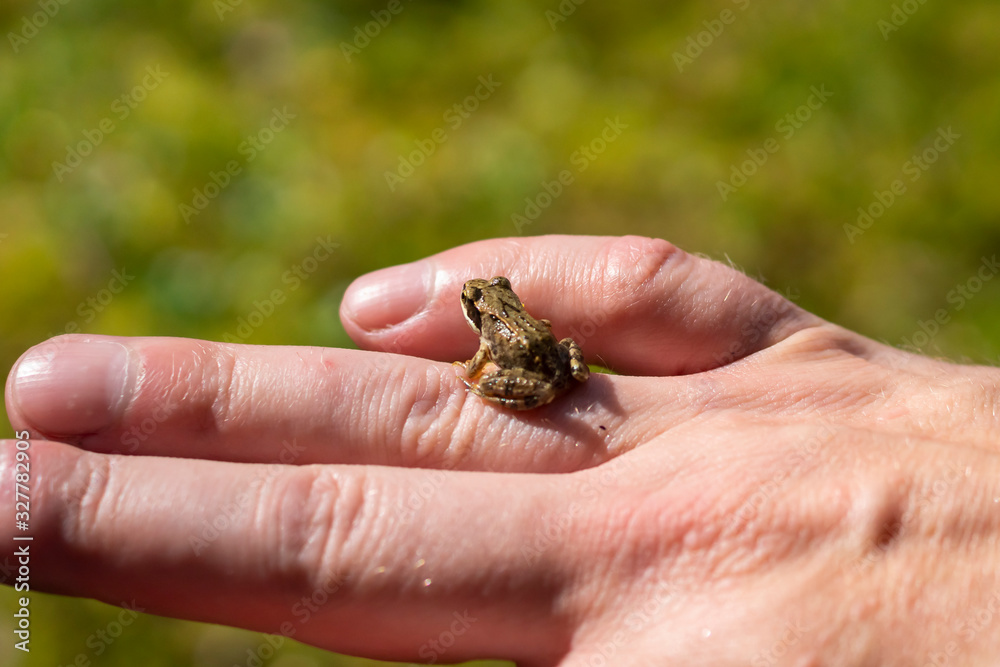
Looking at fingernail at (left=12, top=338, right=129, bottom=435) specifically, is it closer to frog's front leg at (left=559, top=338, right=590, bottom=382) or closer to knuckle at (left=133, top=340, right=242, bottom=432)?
knuckle at (left=133, top=340, right=242, bottom=432)

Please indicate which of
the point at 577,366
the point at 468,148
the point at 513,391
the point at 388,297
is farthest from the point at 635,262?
the point at 468,148

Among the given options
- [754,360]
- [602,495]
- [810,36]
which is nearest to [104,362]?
[602,495]

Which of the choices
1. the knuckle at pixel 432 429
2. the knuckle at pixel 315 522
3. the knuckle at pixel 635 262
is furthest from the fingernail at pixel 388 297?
the knuckle at pixel 315 522

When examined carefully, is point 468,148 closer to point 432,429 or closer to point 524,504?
point 432,429

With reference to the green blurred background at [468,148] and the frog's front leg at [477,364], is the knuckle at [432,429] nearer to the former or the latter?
the frog's front leg at [477,364]

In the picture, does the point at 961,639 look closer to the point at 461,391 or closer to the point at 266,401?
the point at 461,391

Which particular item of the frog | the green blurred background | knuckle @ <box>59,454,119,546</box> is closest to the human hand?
knuckle @ <box>59,454,119,546</box>
